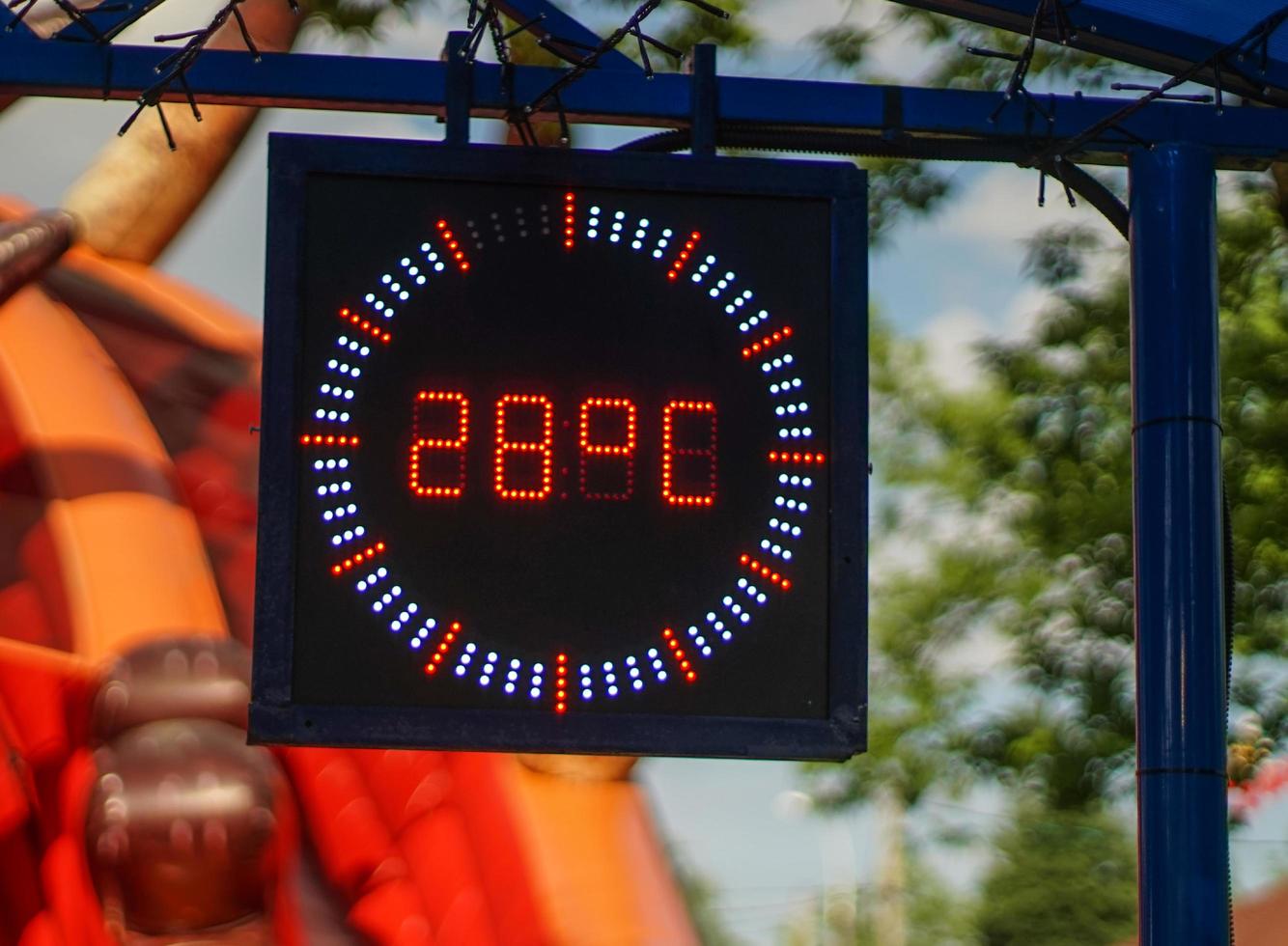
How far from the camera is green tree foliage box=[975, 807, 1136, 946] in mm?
15758

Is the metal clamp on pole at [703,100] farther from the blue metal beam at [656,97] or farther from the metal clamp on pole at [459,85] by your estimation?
the metal clamp on pole at [459,85]

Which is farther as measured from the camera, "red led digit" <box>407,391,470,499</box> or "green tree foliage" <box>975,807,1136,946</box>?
"green tree foliage" <box>975,807,1136,946</box>

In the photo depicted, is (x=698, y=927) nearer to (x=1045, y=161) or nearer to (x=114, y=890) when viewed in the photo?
(x=114, y=890)

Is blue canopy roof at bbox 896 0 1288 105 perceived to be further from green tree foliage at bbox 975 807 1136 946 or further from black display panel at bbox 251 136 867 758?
green tree foliage at bbox 975 807 1136 946

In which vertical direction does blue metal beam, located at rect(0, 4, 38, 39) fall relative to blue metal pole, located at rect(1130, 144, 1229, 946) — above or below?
above

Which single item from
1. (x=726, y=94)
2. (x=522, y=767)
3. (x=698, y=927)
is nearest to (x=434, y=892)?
(x=522, y=767)

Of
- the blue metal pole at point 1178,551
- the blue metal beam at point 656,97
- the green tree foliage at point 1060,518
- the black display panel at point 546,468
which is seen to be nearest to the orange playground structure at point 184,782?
the green tree foliage at point 1060,518

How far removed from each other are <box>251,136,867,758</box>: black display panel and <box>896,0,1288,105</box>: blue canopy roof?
63.3 inches

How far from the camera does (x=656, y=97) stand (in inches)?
223

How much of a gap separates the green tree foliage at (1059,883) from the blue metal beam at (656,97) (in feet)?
33.0

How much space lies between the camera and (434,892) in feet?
40.6

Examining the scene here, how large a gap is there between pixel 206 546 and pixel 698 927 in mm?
3960

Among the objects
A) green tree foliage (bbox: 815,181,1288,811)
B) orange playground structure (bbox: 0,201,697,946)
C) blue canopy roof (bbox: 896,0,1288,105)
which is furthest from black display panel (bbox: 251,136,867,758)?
green tree foliage (bbox: 815,181,1288,811)

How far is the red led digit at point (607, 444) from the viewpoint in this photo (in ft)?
14.4
